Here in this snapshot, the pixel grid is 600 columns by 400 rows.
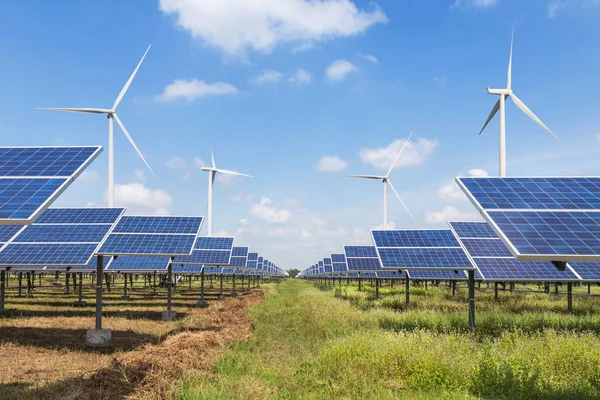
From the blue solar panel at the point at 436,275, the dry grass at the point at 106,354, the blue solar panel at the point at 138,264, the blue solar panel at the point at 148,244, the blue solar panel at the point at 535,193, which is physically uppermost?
the blue solar panel at the point at 535,193

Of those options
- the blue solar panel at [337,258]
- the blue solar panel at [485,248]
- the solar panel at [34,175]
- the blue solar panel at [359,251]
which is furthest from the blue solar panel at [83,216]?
the blue solar panel at [337,258]

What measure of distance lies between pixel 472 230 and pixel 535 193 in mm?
18992

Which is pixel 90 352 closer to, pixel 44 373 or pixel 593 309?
pixel 44 373

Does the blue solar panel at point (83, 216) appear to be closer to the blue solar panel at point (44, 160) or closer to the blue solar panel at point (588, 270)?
the blue solar panel at point (44, 160)

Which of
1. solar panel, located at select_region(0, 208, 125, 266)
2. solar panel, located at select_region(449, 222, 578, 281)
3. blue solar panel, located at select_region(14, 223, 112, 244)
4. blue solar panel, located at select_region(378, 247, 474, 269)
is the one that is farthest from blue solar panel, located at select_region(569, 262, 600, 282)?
blue solar panel, located at select_region(14, 223, 112, 244)

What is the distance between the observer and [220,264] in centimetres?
4250

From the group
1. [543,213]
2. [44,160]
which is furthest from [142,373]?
[543,213]

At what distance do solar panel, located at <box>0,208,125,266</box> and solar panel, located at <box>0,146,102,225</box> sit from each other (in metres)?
6.49

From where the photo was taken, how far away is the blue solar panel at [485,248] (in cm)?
3212

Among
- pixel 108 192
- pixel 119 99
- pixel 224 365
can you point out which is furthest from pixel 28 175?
pixel 119 99

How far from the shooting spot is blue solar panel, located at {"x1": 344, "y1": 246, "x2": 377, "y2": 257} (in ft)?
169

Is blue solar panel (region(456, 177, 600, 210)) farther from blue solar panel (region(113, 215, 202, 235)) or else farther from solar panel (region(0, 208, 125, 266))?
blue solar panel (region(113, 215, 202, 235))

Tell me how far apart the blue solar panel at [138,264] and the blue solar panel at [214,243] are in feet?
24.8

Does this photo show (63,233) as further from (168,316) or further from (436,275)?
(436,275)
